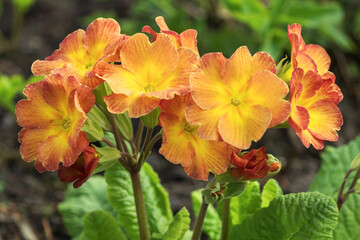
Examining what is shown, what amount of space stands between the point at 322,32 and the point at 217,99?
2708mm

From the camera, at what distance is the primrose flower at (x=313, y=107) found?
1296 millimetres

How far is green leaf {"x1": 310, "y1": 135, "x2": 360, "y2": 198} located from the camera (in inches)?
82.4

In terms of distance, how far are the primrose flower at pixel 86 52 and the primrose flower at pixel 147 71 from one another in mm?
43

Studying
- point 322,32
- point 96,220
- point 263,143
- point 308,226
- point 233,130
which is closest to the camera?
point 233,130

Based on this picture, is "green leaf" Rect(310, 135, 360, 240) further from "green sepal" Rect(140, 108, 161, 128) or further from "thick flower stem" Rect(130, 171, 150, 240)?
"green sepal" Rect(140, 108, 161, 128)

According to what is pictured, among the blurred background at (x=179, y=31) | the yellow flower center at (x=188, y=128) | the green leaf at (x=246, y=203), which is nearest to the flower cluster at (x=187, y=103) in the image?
the yellow flower center at (x=188, y=128)

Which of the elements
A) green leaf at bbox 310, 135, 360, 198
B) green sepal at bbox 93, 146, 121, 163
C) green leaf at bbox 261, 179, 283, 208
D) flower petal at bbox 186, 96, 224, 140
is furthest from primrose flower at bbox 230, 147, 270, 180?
green leaf at bbox 310, 135, 360, 198

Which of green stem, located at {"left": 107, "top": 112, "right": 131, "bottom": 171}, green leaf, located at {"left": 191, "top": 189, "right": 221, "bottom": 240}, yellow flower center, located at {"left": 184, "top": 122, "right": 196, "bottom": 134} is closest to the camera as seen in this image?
yellow flower center, located at {"left": 184, "top": 122, "right": 196, "bottom": 134}

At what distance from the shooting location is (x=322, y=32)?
12.3 feet

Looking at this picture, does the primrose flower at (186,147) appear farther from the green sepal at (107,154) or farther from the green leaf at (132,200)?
the green leaf at (132,200)

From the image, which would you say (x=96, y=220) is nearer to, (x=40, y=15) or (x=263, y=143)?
(x=263, y=143)

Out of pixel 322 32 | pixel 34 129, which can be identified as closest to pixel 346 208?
pixel 34 129

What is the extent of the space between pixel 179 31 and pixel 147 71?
7.44ft

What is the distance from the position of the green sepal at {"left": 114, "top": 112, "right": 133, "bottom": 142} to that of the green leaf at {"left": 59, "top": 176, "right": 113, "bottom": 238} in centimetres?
81
